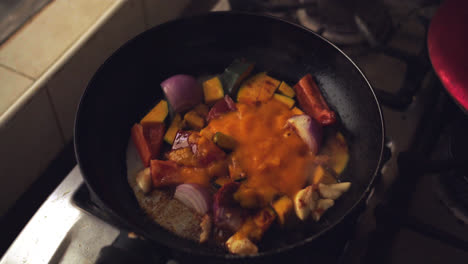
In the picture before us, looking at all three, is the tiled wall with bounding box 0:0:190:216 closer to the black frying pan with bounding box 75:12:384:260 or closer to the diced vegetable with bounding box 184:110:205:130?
the black frying pan with bounding box 75:12:384:260

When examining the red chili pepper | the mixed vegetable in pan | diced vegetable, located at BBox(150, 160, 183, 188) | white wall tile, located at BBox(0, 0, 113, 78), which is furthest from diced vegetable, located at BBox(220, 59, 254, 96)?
white wall tile, located at BBox(0, 0, 113, 78)

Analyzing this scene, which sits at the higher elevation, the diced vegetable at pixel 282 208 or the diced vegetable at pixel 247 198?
the diced vegetable at pixel 247 198

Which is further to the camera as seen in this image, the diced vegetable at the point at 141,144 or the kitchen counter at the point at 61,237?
the diced vegetable at the point at 141,144

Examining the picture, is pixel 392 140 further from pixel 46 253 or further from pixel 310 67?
pixel 46 253

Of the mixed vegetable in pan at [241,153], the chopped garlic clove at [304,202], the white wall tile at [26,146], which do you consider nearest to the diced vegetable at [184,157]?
the mixed vegetable in pan at [241,153]

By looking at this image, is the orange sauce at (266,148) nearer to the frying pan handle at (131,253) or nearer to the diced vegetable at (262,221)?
the diced vegetable at (262,221)

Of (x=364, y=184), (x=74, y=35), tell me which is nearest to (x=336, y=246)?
(x=364, y=184)

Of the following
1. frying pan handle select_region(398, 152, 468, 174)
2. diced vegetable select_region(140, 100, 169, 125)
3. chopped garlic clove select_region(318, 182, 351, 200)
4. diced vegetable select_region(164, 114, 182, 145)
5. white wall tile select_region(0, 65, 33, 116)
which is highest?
white wall tile select_region(0, 65, 33, 116)
